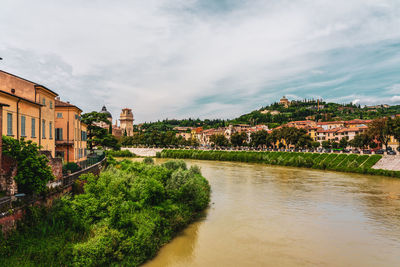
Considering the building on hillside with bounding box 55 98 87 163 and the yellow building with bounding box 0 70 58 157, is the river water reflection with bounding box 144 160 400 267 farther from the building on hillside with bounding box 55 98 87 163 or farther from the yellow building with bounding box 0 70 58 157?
the building on hillside with bounding box 55 98 87 163

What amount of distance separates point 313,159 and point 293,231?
123 ft

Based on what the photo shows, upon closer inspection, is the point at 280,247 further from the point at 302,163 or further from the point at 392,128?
the point at 392,128

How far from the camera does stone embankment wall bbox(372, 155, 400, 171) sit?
131ft

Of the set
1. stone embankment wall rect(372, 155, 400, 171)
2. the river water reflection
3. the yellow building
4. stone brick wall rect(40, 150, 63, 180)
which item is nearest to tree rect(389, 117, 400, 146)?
stone embankment wall rect(372, 155, 400, 171)

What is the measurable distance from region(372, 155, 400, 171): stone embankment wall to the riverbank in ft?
2.08

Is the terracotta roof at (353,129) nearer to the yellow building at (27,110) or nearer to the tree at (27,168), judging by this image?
the yellow building at (27,110)

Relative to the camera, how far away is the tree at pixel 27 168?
443 inches

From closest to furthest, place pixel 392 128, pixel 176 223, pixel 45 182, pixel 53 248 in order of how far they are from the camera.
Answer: pixel 53 248, pixel 45 182, pixel 176 223, pixel 392 128

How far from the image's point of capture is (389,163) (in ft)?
136

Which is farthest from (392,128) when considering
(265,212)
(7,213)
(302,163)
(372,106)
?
(372,106)

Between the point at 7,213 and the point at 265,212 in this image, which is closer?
the point at 7,213

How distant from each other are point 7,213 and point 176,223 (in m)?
8.68

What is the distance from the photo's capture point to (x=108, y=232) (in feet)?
39.3

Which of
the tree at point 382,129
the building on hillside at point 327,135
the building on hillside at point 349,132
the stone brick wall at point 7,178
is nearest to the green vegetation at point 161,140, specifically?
the building on hillside at point 327,135
